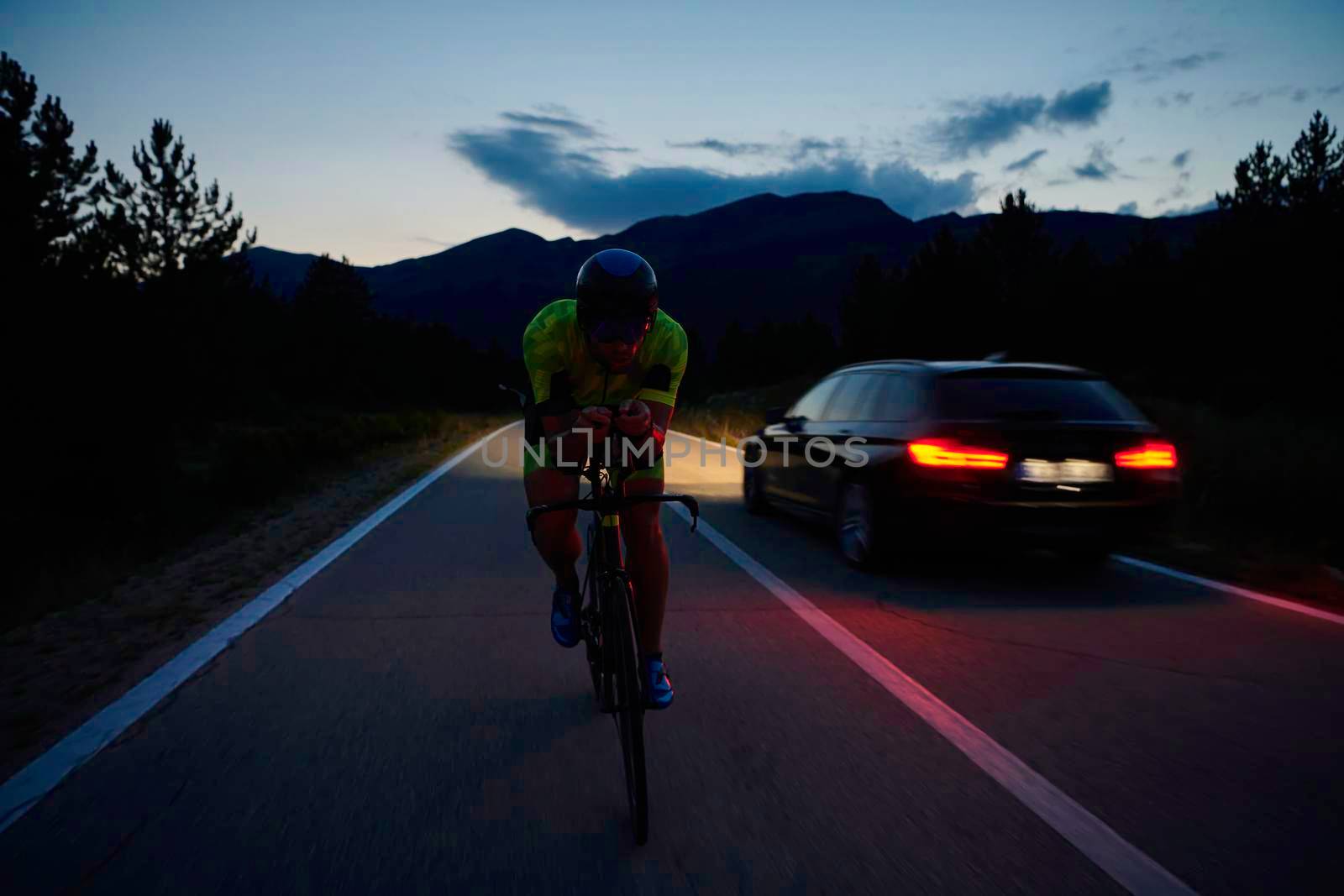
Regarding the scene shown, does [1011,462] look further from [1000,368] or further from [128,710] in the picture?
[128,710]

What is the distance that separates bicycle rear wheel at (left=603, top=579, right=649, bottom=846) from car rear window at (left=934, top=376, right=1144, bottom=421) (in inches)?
161

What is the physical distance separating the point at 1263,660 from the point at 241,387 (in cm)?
4942

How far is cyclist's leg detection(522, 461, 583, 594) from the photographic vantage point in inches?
150

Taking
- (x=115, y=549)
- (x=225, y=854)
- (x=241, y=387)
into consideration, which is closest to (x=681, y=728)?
(x=225, y=854)

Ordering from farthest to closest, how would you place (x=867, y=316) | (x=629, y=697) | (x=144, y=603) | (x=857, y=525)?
(x=867, y=316)
(x=857, y=525)
(x=144, y=603)
(x=629, y=697)

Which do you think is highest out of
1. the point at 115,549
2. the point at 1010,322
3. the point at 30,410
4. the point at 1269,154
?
the point at 1269,154

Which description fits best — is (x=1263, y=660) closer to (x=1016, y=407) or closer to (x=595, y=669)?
(x=1016, y=407)

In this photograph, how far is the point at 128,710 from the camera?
4.07 meters

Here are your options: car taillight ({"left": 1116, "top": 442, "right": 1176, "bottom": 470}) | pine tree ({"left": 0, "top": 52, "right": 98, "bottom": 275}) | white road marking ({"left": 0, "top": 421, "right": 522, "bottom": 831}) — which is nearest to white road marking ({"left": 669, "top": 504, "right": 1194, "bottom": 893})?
car taillight ({"left": 1116, "top": 442, "right": 1176, "bottom": 470})

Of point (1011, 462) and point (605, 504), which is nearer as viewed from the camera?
point (605, 504)

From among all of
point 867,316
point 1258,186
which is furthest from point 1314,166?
point 867,316

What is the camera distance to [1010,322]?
192 ft

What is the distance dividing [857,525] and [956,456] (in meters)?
1.16

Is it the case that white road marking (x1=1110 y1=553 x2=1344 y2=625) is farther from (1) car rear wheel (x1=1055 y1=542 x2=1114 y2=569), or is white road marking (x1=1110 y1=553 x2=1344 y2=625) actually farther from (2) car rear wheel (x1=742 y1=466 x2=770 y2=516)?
(2) car rear wheel (x1=742 y1=466 x2=770 y2=516)
